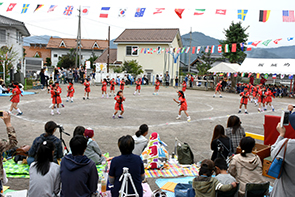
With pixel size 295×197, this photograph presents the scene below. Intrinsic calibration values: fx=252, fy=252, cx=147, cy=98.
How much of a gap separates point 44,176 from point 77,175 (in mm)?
525

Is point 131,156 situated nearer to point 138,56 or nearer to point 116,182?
point 116,182

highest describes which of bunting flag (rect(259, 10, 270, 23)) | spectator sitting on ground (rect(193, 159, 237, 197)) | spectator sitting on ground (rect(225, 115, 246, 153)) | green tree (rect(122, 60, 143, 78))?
bunting flag (rect(259, 10, 270, 23))

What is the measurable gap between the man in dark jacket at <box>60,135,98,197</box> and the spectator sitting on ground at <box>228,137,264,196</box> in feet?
8.54

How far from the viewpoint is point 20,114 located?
1320cm

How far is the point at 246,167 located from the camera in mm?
4578

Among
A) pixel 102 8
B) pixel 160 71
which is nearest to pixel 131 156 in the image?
pixel 102 8

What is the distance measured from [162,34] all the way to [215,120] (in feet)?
106

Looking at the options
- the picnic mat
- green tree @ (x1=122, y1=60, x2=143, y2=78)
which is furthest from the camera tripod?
green tree @ (x1=122, y1=60, x2=143, y2=78)

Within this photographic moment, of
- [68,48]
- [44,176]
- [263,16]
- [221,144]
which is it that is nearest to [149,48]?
[263,16]

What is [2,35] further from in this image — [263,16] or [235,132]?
[235,132]

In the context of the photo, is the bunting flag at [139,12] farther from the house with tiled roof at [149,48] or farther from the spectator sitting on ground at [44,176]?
the house with tiled roof at [149,48]

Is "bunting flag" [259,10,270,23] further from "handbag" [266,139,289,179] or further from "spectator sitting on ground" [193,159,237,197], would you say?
"handbag" [266,139,289,179]

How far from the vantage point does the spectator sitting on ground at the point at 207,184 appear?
3912 millimetres

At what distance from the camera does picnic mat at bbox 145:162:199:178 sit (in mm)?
6475
